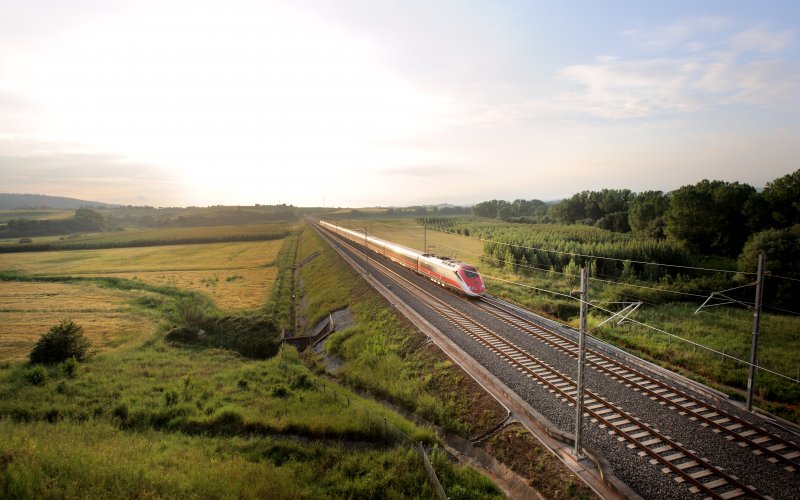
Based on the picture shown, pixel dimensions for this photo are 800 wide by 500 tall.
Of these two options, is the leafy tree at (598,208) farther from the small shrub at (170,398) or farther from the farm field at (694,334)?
the small shrub at (170,398)

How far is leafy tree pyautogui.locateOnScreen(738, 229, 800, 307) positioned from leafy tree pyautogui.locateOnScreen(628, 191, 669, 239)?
31.9 meters

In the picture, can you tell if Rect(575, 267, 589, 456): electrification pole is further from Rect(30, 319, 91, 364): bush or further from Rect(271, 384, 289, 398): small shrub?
Rect(30, 319, 91, 364): bush

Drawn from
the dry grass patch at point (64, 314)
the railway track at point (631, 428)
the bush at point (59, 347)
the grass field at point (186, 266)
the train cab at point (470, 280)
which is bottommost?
the dry grass patch at point (64, 314)

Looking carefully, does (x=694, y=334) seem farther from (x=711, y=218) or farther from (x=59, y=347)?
(x=711, y=218)

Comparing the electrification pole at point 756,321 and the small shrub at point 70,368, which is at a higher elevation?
the electrification pole at point 756,321

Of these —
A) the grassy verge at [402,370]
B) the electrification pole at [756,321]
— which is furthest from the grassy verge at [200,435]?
the electrification pole at [756,321]

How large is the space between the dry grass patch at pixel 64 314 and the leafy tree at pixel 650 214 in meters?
80.3

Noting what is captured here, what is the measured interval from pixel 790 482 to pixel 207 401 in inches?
871

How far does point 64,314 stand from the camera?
39.2 meters

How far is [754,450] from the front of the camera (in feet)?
41.5

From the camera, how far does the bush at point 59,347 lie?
2480 centimetres

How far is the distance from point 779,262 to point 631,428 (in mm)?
37646

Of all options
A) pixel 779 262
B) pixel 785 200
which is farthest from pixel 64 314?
pixel 785 200

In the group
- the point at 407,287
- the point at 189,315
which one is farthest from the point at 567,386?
the point at 189,315
